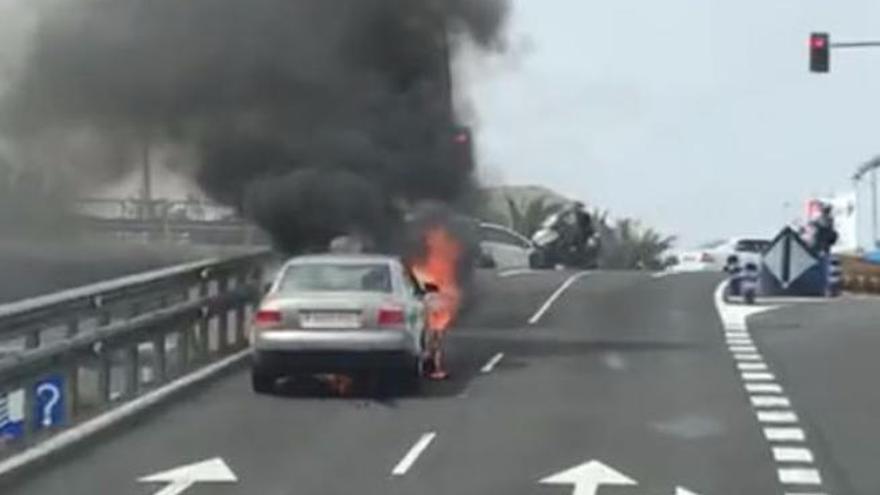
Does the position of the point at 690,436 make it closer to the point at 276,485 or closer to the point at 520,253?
the point at 276,485

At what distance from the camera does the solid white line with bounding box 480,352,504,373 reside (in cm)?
2181

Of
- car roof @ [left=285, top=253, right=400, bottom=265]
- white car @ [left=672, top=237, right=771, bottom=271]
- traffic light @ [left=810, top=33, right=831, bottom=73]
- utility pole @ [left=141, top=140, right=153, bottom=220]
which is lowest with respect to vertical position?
white car @ [left=672, top=237, right=771, bottom=271]

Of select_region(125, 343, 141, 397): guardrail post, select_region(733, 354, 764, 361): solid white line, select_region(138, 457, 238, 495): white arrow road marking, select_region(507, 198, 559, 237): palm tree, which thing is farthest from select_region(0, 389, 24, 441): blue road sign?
select_region(507, 198, 559, 237): palm tree

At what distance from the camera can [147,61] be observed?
30969 millimetres

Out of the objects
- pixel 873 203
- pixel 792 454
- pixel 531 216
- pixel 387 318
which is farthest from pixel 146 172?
pixel 873 203

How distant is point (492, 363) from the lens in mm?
22656

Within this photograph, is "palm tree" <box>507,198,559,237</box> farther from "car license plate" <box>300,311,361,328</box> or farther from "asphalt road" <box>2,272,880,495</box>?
"car license plate" <box>300,311,361,328</box>

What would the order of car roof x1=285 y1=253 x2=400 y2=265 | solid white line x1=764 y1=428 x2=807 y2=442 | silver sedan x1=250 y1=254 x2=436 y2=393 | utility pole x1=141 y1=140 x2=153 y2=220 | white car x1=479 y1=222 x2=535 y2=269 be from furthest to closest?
1. white car x1=479 y1=222 x2=535 y2=269
2. utility pole x1=141 y1=140 x2=153 y2=220
3. car roof x1=285 y1=253 x2=400 y2=265
4. silver sedan x1=250 y1=254 x2=436 y2=393
5. solid white line x1=764 y1=428 x2=807 y2=442

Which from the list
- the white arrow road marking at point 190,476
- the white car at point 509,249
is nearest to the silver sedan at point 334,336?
the white arrow road marking at point 190,476

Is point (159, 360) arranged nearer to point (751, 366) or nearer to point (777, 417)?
point (777, 417)

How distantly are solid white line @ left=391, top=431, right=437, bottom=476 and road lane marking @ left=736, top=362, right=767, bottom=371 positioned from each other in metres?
6.83

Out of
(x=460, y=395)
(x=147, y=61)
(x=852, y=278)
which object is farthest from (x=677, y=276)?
(x=460, y=395)

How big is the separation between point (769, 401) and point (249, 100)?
14989 millimetres

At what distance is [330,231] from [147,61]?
15.4ft
